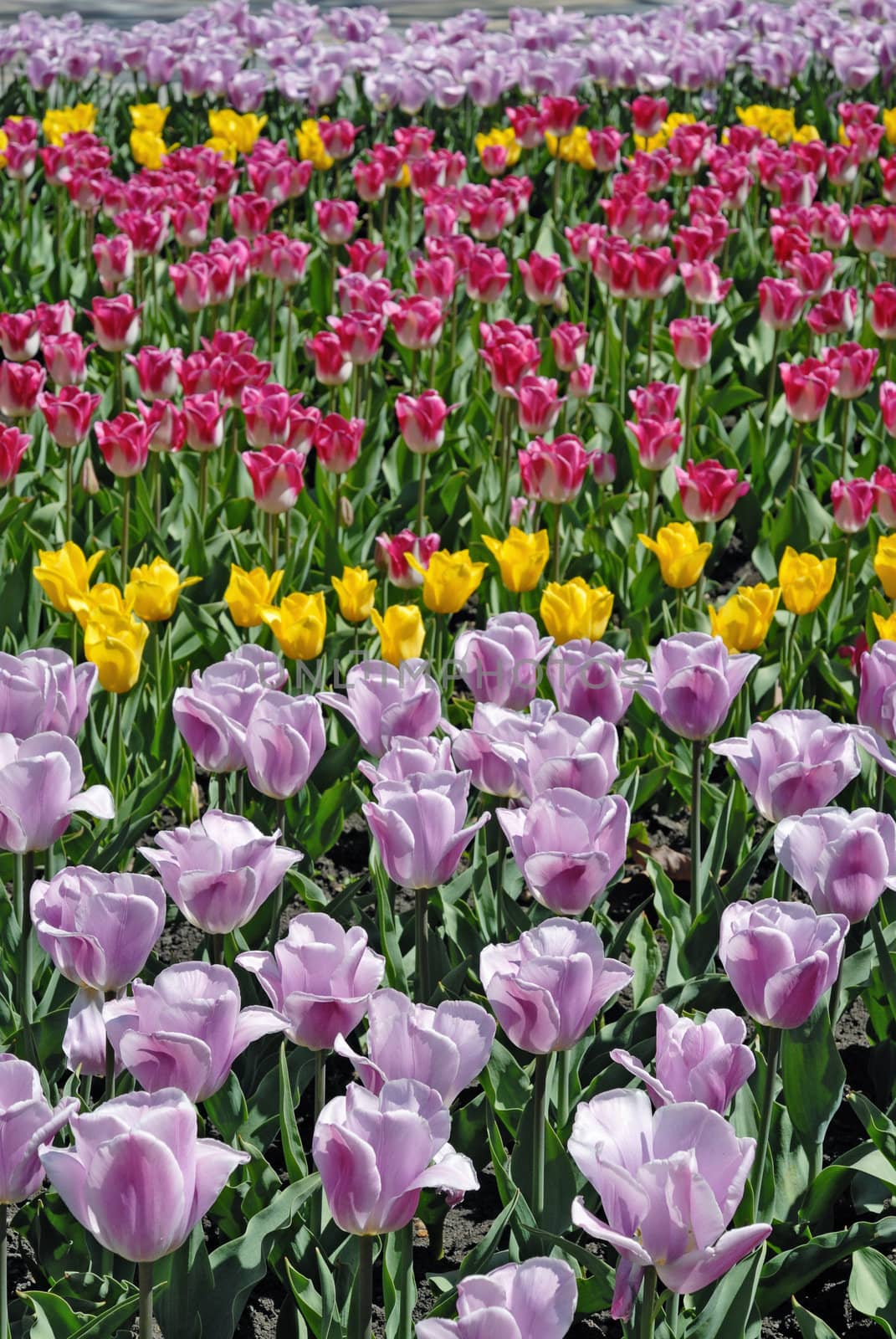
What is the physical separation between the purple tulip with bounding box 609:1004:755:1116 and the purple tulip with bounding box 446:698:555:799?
61 cm

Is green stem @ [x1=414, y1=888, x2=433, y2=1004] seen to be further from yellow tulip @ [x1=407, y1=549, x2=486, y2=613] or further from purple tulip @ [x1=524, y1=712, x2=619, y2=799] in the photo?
yellow tulip @ [x1=407, y1=549, x2=486, y2=613]

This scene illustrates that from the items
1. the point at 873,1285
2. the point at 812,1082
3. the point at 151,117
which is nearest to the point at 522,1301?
the point at 873,1285

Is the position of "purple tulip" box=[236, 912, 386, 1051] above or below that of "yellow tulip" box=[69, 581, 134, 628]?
above

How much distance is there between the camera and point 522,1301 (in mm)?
1169

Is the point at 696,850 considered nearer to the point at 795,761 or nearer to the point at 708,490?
the point at 795,761

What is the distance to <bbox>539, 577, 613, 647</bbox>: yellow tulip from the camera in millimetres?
2572

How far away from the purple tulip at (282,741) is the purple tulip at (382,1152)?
737 mm

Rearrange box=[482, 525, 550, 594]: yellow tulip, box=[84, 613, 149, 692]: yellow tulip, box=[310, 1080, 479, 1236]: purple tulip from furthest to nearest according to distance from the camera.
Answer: box=[482, 525, 550, 594]: yellow tulip → box=[84, 613, 149, 692]: yellow tulip → box=[310, 1080, 479, 1236]: purple tulip

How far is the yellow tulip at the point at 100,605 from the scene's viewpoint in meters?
2.42

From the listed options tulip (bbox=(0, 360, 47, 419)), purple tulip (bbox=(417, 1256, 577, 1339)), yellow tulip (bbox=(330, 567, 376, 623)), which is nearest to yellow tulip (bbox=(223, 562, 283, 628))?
yellow tulip (bbox=(330, 567, 376, 623))

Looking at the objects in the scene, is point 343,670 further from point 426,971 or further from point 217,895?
point 217,895

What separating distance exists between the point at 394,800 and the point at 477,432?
8.45 feet

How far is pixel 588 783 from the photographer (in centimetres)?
190

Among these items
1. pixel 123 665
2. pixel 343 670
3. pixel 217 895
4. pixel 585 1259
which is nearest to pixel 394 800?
pixel 217 895
